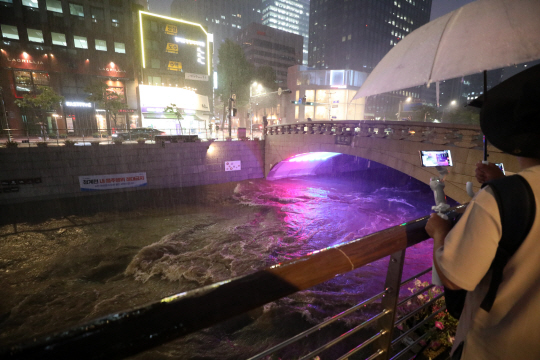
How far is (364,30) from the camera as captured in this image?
2862 inches

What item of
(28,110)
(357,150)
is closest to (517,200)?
(357,150)

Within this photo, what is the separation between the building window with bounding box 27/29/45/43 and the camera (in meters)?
27.4

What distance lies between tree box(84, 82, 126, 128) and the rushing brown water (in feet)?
57.5

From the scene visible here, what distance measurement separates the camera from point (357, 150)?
14.4 m

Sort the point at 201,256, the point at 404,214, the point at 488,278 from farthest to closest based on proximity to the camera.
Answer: the point at 404,214 → the point at 201,256 → the point at 488,278

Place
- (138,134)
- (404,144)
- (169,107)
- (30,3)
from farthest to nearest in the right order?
(169,107) → (30,3) → (138,134) → (404,144)

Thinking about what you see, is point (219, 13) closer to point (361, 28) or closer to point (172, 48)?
point (361, 28)

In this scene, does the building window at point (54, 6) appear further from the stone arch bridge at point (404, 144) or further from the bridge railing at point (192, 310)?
the bridge railing at point (192, 310)

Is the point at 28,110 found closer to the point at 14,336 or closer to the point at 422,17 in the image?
the point at 14,336

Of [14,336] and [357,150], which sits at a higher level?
[357,150]

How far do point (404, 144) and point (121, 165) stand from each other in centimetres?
1776

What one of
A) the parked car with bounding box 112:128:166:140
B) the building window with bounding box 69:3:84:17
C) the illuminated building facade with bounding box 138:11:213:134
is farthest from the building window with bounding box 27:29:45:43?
the parked car with bounding box 112:128:166:140

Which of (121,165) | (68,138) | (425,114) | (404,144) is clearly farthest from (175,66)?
(425,114)

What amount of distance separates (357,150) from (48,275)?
1495 cm
